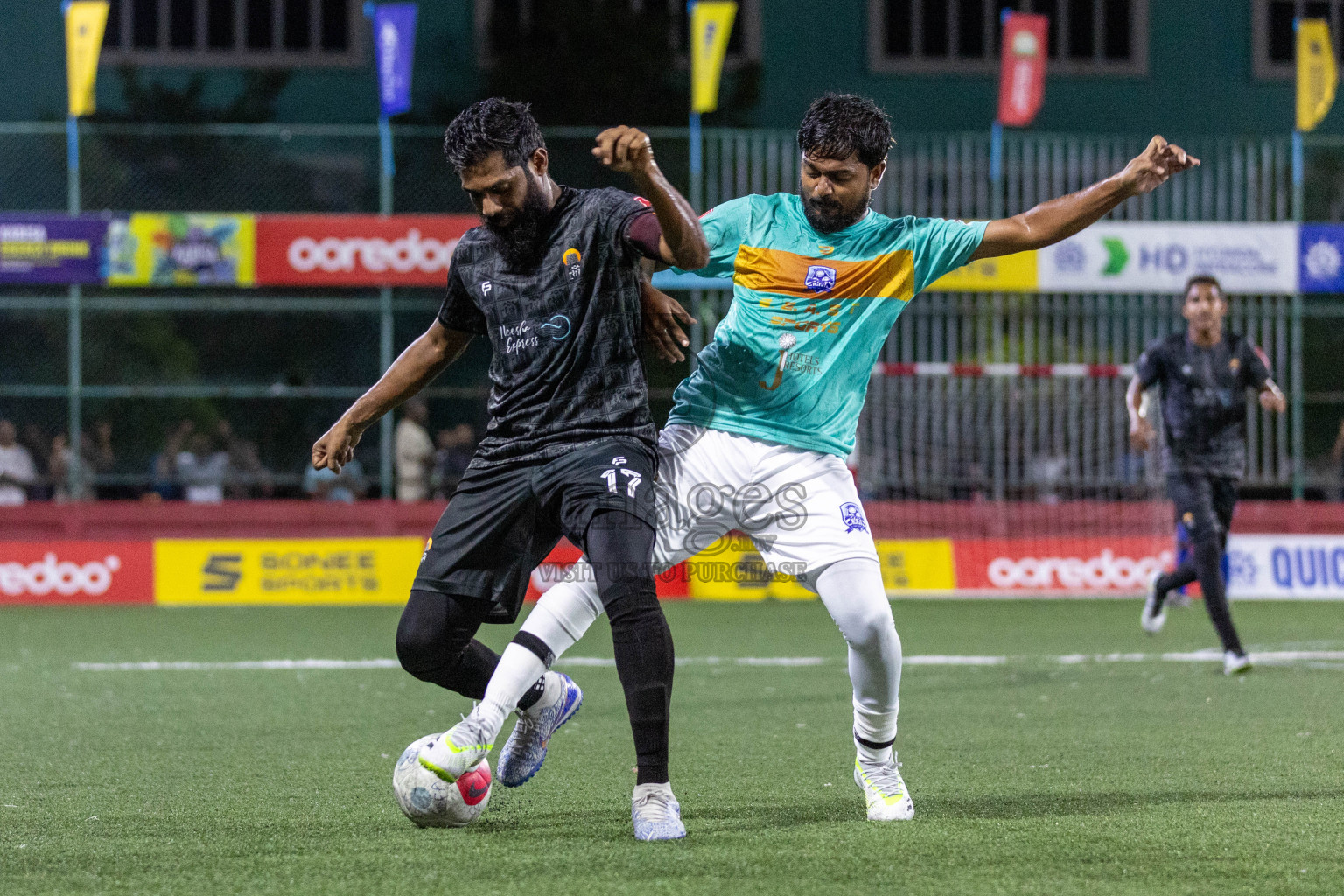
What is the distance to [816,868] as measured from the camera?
3.95 m

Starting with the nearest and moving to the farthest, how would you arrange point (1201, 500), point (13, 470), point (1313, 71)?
point (1201, 500), point (13, 470), point (1313, 71)

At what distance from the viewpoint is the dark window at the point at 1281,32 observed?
82.6 feet

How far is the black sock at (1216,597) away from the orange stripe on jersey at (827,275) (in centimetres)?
467

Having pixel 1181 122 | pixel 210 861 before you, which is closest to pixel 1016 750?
pixel 210 861

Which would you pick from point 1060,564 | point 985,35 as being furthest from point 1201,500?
point 985,35

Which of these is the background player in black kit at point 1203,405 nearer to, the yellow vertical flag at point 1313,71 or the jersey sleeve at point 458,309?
the jersey sleeve at point 458,309

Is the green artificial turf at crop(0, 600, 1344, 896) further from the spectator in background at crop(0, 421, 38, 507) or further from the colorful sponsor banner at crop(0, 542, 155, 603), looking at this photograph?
the spectator in background at crop(0, 421, 38, 507)

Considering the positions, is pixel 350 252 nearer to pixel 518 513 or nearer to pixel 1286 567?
pixel 1286 567

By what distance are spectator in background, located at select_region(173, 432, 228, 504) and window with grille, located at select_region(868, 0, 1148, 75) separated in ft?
41.8

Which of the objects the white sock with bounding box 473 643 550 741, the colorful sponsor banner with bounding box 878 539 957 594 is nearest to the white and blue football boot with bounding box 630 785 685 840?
the white sock with bounding box 473 643 550 741

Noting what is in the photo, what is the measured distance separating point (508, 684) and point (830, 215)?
1.70 m

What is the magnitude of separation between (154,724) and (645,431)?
3.38 meters

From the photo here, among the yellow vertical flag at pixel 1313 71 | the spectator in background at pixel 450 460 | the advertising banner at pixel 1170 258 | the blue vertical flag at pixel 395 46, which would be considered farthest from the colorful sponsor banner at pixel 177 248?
the yellow vertical flag at pixel 1313 71

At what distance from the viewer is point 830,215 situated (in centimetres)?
486
